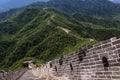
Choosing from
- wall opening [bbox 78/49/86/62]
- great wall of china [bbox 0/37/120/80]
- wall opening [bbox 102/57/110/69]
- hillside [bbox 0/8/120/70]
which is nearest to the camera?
great wall of china [bbox 0/37/120/80]

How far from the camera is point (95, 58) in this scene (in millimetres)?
11398

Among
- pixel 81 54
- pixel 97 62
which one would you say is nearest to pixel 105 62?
pixel 97 62

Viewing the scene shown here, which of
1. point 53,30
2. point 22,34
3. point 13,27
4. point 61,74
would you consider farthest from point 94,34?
point 61,74

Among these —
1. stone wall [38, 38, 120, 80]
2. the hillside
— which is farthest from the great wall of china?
the hillside

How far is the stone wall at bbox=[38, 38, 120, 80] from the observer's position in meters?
9.39

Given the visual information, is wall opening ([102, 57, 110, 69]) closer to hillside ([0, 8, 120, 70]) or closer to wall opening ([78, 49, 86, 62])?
wall opening ([78, 49, 86, 62])

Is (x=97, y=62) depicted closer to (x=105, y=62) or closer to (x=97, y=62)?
(x=97, y=62)

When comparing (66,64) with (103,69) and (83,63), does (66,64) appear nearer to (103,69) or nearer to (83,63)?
(83,63)

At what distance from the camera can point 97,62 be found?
1125 centimetres

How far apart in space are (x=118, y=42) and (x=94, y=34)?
5529 inches

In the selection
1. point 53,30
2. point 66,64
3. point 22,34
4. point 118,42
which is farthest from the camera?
point 22,34

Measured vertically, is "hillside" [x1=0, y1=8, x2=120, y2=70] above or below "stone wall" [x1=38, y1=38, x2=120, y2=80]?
above

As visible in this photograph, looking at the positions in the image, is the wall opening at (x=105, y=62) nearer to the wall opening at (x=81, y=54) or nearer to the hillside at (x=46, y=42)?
the wall opening at (x=81, y=54)

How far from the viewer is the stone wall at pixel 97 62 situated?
30.8 ft
